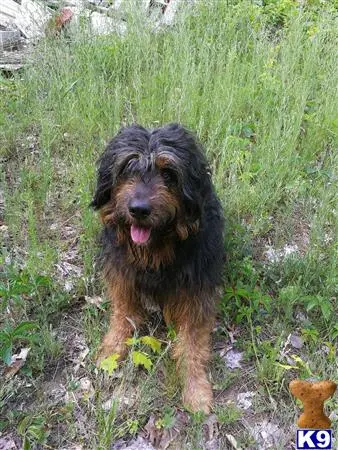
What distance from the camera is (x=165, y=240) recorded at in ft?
8.55

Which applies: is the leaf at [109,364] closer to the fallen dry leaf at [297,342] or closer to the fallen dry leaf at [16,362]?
the fallen dry leaf at [16,362]

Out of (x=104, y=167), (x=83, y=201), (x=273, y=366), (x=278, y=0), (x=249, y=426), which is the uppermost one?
(x=278, y=0)

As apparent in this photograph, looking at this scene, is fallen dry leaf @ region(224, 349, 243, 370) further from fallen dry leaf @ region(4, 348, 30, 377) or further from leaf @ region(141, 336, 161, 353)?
fallen dry leaf @ region(4, 348, 30, 377)

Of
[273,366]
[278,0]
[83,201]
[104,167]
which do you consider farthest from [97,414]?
[278,0]

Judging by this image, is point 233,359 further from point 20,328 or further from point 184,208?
point 20,328

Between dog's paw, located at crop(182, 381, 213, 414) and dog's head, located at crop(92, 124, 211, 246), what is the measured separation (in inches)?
34.6

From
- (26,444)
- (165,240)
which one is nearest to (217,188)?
(165,240)

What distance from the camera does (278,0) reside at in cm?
654

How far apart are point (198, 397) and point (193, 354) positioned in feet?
0.83

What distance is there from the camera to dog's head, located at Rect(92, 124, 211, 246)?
240 centimetres

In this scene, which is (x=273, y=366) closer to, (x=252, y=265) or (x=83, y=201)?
(x=252, y=265)

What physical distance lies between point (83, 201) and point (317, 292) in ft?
5.74

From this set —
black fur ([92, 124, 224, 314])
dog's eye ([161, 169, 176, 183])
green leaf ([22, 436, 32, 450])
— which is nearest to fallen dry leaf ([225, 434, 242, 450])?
black fur ([92, 124, 224, 314])

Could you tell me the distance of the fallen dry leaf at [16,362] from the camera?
109 inches
